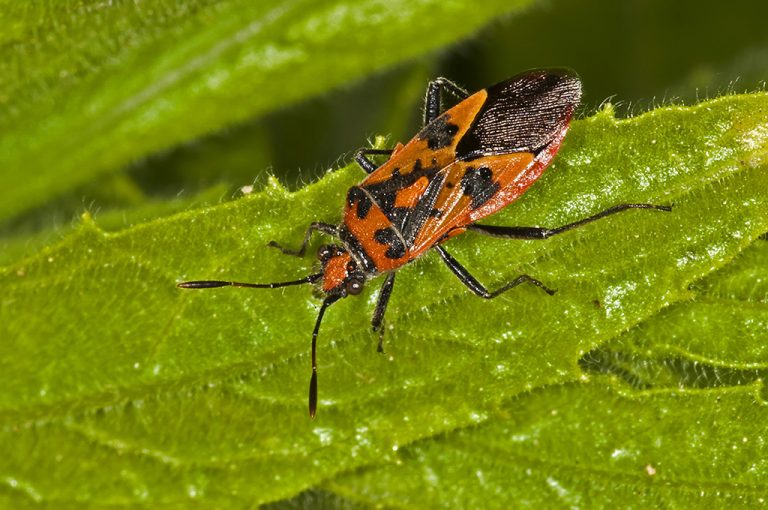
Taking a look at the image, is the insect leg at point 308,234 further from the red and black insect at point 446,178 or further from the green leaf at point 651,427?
the green leaf at point 651,427

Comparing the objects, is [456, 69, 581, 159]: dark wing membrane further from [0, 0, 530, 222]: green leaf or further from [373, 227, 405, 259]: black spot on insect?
[0, 0, 530, 222]: green leaf

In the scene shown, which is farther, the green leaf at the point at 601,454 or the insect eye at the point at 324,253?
the insect eye at the point at 324,253

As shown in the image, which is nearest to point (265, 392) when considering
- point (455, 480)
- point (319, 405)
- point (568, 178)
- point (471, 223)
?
point (319, 405)

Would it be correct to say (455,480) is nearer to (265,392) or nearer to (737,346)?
(265,392)

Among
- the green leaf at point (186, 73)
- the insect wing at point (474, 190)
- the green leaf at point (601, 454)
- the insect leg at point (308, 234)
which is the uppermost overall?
the green leaf at point (186, 73)

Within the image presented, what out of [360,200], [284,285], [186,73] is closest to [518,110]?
[360,200]

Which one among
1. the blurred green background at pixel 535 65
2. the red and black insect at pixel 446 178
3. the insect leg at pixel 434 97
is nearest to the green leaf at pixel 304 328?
the red and black insect at pixel 446 178

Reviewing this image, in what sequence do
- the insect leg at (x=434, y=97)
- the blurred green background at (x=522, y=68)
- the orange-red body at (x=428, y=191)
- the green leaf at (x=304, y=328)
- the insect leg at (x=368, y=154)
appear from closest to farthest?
1. the green leaf at (x=304, y=328)
2. the orange-red body at (x=428, y=191)
3. the insect leg at (x=368, y=154)
4. the insect leg at (x=434, y=97)
5. the blurred green background at (x=522, y=68)
